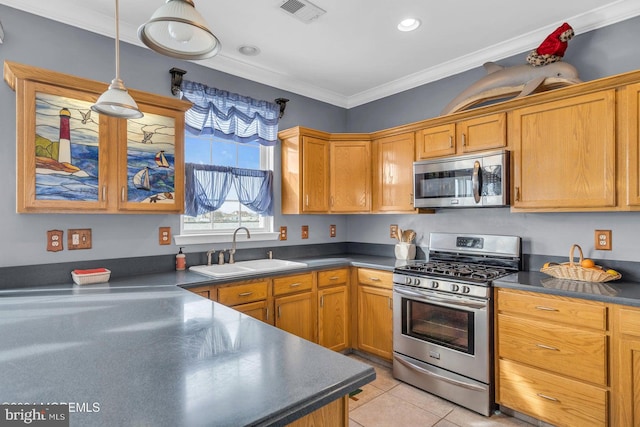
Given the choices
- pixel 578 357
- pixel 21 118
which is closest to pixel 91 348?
pixel 21 118

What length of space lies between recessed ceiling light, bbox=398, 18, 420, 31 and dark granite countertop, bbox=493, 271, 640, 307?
76.4 inches

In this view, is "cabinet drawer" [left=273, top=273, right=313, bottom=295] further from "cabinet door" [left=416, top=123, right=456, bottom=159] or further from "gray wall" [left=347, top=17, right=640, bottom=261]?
"cabinet door" [left=416, top=123, right=456, bottom=159]

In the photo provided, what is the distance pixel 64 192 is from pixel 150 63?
1.26 metres

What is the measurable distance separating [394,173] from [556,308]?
5.79ft

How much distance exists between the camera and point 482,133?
2.82m

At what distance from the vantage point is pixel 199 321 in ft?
4.87

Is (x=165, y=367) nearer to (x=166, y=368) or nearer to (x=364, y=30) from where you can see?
(x=166, y=368)

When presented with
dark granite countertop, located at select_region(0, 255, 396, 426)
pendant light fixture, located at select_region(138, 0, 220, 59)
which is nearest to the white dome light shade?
pendant light fixture, located at select_region(138, 0, 220, 59)

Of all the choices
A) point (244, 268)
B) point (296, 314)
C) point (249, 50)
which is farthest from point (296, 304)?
point (249, 50)

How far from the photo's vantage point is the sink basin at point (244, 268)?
2651 millimetres

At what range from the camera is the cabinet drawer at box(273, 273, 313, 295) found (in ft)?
9.43

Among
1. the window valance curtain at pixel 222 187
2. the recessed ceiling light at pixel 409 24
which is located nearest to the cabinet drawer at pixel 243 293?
the window valance curtain at pixel 222 187

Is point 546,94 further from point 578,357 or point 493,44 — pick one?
point 578,357

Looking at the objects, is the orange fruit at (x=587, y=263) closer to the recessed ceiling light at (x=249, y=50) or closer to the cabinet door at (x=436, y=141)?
the cabinet door at (x=436, y=141)
